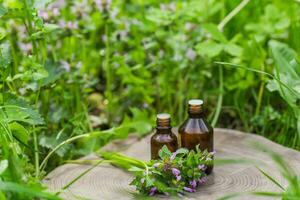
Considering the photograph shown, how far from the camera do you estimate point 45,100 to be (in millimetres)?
2699

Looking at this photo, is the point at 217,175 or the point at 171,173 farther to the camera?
the point at 217,175

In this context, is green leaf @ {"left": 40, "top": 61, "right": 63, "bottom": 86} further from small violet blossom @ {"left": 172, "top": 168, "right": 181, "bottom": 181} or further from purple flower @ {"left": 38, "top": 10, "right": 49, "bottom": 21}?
small violet blossom @ {"left": 172, "top": 168, "right": 181, "bottom": 181}

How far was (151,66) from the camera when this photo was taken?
3.12m

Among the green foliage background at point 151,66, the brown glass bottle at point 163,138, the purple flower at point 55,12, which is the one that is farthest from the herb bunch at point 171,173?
the purple flower at point 55,12

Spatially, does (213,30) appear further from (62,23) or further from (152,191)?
(152,191)

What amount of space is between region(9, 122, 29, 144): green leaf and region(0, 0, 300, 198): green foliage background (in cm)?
23

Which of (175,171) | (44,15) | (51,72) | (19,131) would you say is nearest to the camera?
(175,171)

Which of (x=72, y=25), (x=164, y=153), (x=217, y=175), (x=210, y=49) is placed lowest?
(x=217, y=175)

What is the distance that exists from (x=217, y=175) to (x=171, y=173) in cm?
24

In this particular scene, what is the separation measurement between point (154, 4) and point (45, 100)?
0.98 metres

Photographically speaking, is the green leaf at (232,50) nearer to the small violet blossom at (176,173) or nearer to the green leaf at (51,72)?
the green leaf at (51,72)

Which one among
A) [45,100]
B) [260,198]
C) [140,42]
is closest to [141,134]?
[45,100]

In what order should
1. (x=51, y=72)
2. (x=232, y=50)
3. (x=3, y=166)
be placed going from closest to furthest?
(x=3, y=166), (x=51, y=72), (x=232, y=50)

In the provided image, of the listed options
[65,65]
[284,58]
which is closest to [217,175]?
[284,58]
